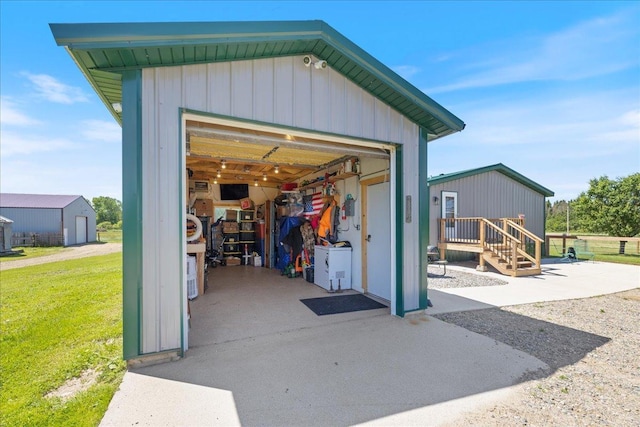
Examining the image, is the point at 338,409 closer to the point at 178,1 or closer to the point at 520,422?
the point at 520,422

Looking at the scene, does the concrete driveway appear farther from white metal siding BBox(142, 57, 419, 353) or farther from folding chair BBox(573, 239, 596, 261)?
folding chair BBox(573, 239, 596, 261)

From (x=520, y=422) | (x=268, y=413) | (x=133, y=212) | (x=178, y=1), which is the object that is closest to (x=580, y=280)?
(x=520, y=422)

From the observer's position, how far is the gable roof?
20.3 m

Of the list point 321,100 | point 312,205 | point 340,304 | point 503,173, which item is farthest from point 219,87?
point 503,173

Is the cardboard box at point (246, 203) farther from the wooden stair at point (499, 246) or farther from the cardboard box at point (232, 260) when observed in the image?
the wooden stair at point (499, 246)

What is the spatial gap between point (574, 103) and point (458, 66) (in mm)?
3829

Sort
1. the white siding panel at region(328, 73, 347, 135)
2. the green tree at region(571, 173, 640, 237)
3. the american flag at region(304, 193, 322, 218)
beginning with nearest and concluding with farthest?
the white siding panel at region(328, 73, 347, 135)
the american flag at region(304, 193, 322, 218)
the green tree at region(571, 173, 640, 237)

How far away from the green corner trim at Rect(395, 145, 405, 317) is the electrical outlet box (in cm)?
180

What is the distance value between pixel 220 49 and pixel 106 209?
63559mm

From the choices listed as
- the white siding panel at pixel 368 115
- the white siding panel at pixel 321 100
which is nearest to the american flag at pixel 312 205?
the white siding panel at pixel 368 115

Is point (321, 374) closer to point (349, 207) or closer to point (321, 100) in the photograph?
point (321, 100)

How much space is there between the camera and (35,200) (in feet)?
70.3

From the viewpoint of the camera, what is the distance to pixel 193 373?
2672mm

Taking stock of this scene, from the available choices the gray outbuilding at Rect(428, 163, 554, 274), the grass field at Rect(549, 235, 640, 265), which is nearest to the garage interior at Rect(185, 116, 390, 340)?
the gray outbuilding at Rect(428, 163, 554, 274)
